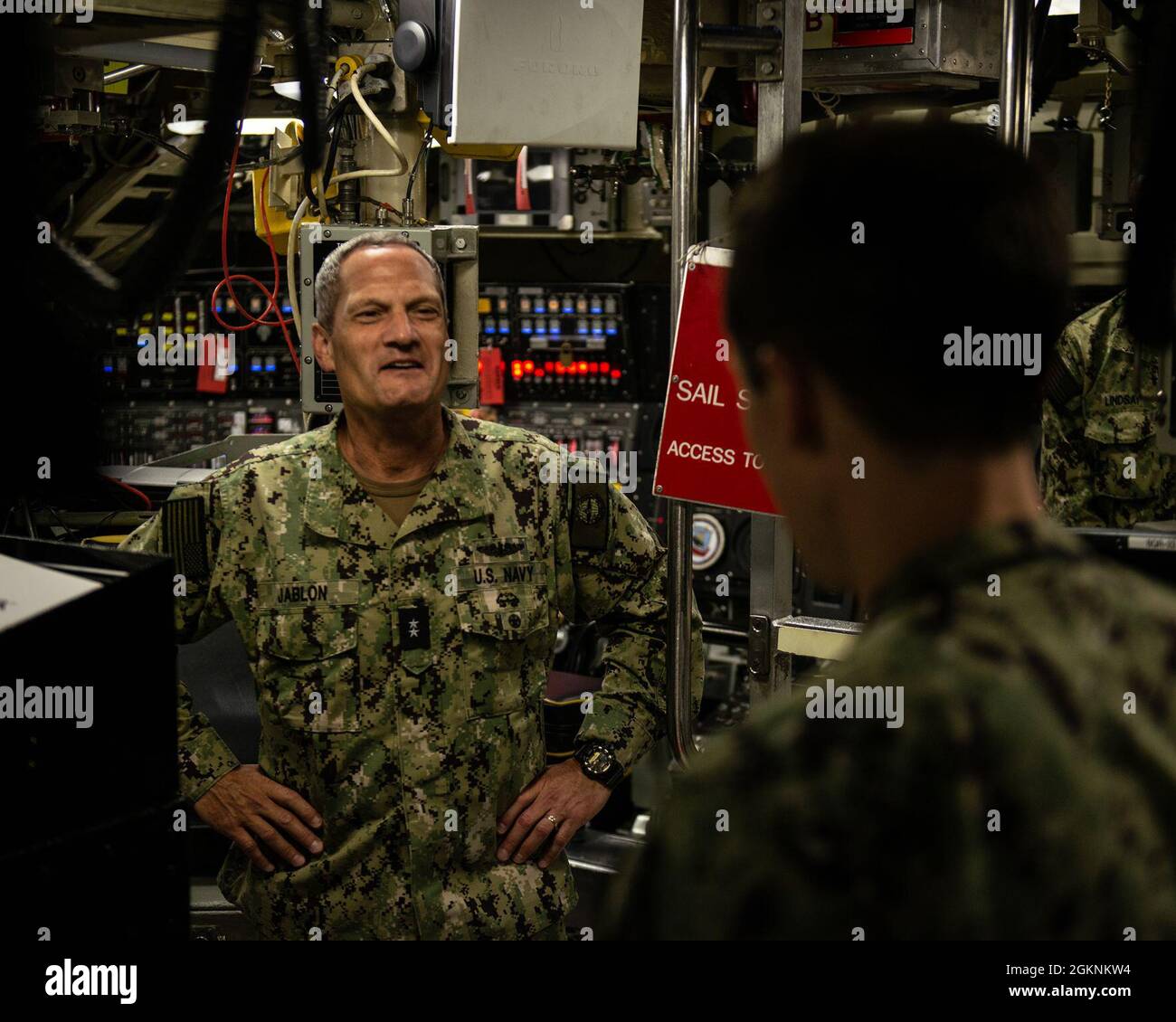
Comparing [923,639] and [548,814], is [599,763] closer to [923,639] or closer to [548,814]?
[548,814]

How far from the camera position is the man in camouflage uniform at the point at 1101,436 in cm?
458

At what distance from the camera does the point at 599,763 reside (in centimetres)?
231

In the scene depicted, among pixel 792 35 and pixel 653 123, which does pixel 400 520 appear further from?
pixel 653 123

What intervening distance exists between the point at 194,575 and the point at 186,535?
7 centimetres

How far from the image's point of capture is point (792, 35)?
7.54ft

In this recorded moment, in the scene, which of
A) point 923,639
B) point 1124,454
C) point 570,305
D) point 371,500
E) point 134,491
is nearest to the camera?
point 923,639

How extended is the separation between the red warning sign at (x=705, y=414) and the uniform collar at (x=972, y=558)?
1.33 meters

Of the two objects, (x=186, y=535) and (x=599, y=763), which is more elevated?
(x=186, y=535)

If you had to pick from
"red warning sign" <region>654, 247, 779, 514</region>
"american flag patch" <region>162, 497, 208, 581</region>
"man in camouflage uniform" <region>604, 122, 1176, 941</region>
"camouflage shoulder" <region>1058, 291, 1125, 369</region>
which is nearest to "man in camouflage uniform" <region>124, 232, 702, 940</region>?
"american flag patch" <region>162, 497, 208, 581</region>

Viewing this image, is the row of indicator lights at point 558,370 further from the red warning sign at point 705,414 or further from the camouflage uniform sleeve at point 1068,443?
the red warning sign at point 705,414

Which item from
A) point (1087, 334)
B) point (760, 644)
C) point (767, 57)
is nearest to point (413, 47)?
point (767, 57)

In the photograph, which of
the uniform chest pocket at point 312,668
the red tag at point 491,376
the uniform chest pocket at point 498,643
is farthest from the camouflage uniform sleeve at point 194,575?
the red tag at point 491,376
